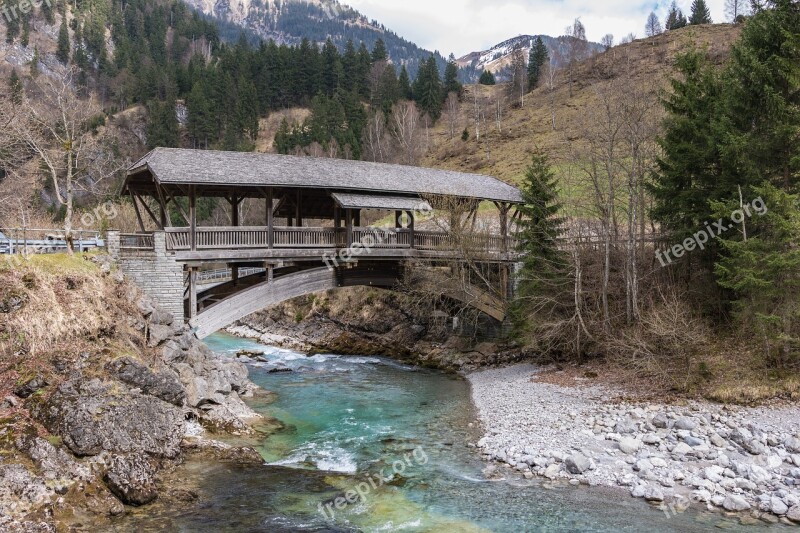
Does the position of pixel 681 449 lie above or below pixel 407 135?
below

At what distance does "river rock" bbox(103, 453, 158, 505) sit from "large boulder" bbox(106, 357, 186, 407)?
10.2 ft

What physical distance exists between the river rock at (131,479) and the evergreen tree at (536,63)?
9049 centimetres

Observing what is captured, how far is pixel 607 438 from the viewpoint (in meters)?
14.7

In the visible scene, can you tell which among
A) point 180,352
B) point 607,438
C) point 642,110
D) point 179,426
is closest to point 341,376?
point 180,352

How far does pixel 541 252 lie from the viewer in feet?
78.2

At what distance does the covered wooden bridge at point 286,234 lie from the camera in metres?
19.8

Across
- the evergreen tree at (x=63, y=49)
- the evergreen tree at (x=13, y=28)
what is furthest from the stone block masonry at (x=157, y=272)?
the evergreen tree at (x=13, y=28)

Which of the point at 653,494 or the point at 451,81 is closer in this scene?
the point at 653,494

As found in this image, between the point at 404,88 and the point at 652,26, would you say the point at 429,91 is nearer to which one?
the point at 404,88

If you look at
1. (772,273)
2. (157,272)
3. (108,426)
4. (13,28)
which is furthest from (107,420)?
(13,28)

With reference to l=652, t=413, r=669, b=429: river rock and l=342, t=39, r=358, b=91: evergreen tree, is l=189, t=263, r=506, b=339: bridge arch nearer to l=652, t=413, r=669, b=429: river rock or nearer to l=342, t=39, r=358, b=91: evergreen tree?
l=652, t=413, r=669, b=429: river rock

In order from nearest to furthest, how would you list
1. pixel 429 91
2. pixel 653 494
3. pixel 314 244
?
pixel 653 494 < pixel 314 244 < pixel 429 91

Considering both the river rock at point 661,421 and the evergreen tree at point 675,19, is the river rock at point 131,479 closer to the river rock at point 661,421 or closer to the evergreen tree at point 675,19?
the river rock at point 661,421

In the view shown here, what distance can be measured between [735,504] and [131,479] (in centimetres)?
1252
